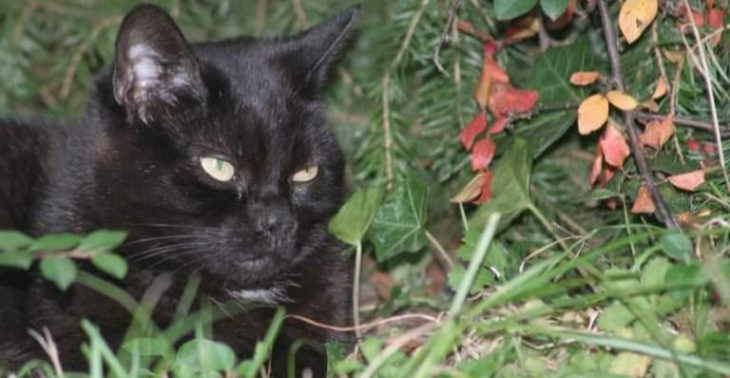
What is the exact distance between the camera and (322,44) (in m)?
2.36

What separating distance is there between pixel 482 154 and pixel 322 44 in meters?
0.48

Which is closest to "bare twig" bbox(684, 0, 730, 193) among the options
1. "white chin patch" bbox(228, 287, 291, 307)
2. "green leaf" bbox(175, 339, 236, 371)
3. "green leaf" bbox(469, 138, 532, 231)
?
"green leaf" bbox(469, 138, 532, 231)

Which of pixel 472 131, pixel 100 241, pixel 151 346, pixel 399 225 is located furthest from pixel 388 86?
pixel 100 241

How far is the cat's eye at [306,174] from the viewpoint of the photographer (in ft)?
7.46

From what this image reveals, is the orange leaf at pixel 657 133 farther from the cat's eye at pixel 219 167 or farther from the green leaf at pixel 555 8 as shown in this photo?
the cat's eye at pixel 219 167

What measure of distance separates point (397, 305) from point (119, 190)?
791mm

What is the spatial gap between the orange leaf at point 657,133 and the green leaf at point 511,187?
267 mm

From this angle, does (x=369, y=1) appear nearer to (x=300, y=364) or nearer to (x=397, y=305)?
(x=397, y=305)

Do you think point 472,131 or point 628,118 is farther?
point 472,131

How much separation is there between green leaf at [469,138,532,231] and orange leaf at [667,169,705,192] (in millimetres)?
299

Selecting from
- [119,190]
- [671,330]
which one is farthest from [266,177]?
[671,330]

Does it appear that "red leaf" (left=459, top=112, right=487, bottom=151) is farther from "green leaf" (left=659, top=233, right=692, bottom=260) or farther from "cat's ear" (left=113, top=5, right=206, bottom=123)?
"green leaf" (left=659, top=233, right=692, bottom=260)

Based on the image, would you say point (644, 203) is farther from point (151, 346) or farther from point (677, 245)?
point (151, 346)

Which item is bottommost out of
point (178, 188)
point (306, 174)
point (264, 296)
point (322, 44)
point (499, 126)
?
point (264, 296)
